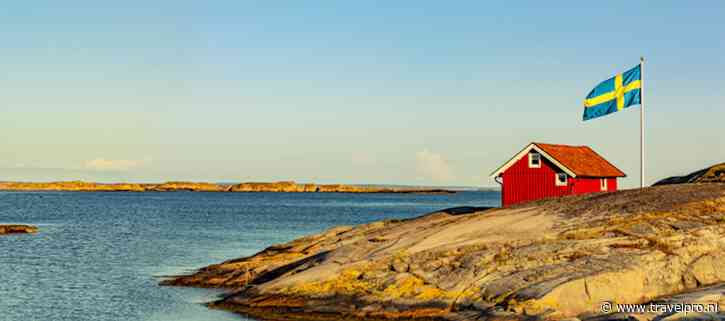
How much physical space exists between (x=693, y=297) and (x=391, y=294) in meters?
10.2

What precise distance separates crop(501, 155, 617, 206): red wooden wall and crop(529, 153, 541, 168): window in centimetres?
19

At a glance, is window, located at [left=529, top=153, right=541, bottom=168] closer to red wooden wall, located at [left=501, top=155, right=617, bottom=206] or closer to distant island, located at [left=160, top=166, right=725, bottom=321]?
red wooden wall, located at [left=501, top=155, right=617, bottom=206]

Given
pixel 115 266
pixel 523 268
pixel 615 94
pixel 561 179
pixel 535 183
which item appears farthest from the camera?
pixel 535 183

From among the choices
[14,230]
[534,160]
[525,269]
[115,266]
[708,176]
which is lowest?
[115,266]

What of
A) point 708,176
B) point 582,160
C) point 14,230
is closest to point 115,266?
point 582,160

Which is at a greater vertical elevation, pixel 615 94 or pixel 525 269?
pixel 615 94

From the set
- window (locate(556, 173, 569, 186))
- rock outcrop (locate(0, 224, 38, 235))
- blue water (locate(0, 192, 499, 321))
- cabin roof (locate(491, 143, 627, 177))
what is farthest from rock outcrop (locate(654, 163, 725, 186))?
rock outcrop (locate(0, 224, 38, 235))

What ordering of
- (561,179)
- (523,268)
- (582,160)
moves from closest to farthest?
(523,268)
(561,179)
(582,160)

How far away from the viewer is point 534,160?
2060 inches

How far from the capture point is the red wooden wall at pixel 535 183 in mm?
51469

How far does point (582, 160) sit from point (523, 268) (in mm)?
25668

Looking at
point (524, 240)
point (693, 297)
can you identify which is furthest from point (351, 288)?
point (693, 297)

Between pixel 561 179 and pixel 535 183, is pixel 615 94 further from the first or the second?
pixel 535 183

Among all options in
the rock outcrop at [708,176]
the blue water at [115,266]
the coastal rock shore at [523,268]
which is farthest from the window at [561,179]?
the blue water at [115,266]
